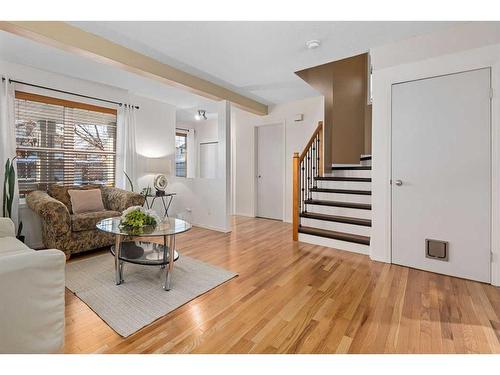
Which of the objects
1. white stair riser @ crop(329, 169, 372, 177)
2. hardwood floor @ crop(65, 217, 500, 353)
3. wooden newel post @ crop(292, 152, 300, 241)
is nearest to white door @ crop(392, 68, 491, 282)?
hardwood floor @ crop(65, 217, 500, 353)

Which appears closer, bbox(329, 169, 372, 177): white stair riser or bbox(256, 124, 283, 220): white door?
bbox(329, 169, 372, 177): white stair riser

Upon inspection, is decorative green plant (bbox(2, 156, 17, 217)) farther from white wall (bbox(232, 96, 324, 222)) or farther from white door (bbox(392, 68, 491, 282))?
white door (bbox(392, 68, 491, 282))

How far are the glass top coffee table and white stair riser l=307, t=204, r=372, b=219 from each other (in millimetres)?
2181

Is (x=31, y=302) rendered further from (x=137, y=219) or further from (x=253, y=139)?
(x=253, y=139)

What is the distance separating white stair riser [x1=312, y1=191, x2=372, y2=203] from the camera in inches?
141

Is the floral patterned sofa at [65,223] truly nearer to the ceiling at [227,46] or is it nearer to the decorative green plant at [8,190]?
the decorative green plant at [8,190]

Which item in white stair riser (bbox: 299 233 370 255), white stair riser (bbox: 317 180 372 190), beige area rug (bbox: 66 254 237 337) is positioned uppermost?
white stair riser (bbox: 317 180 372 190)

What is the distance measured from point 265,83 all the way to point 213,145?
2.75m

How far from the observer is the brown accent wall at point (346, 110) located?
4.04 m

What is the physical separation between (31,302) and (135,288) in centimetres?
113

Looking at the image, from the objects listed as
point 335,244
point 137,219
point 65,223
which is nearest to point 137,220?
point 137,219

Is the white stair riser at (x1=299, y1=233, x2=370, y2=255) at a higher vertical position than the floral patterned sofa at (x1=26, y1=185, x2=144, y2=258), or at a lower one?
lower

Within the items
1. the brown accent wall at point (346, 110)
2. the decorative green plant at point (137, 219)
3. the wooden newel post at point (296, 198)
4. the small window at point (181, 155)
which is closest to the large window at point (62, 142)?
the decorative green plant at point (137, 219)

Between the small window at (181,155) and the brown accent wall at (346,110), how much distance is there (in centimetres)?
371
